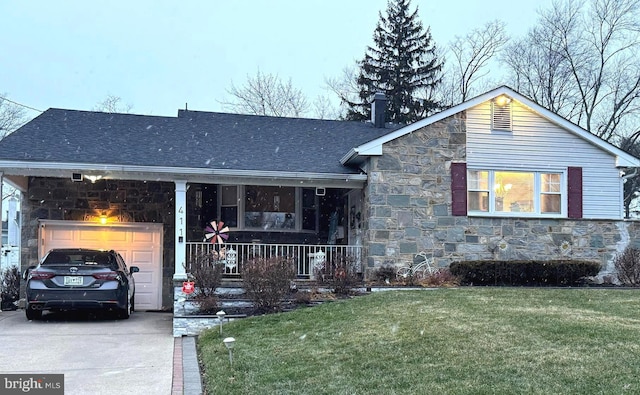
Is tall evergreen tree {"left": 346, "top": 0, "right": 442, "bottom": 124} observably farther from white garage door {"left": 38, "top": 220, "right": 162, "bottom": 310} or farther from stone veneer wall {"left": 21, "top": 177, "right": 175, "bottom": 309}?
white garage door {"left": 38, "top": 220, "right": 162, "bottom": 310}

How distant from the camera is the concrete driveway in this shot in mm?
6637

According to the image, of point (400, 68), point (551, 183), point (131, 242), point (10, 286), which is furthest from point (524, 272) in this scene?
point (400, 68)

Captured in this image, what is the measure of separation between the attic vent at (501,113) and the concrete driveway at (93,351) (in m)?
8.27

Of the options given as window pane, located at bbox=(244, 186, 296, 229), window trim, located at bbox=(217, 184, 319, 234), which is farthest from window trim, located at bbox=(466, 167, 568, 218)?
window pane, located at bbox=(244, 186, 296, 229)

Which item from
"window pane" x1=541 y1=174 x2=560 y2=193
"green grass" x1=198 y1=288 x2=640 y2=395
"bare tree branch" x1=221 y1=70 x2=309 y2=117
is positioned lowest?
"green grass" x1=198 y1=288 x2=640 y2=395

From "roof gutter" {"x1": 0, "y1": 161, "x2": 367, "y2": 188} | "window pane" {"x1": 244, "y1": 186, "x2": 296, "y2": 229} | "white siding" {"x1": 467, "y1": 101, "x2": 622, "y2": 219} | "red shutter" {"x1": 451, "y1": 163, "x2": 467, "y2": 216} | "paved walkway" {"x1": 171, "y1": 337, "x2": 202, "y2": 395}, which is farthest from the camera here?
"window pane" {"x1": 244, "y1": 186, "x2": 296, "y2": 229}

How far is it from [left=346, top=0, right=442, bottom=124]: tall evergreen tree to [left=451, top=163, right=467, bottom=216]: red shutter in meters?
20.4

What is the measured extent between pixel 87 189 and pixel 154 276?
104 inches

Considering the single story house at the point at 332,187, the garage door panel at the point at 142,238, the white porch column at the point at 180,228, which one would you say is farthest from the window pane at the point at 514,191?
the garage door panel at the point at 142,238

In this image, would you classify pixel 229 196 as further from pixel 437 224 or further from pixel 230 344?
pixel 230 344

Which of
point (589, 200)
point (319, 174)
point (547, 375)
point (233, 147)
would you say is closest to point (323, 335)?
point (547, 375)

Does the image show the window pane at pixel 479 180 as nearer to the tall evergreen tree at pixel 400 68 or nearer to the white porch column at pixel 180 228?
the white porch column at pixel 180 228
